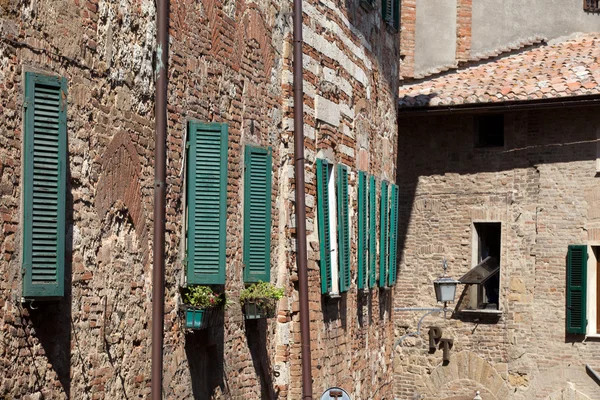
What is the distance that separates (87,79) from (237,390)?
137 inches

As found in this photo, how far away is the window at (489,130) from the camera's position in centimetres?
1956

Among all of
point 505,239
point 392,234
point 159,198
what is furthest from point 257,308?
point 505,239

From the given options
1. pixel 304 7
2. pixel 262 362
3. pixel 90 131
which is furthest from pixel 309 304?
pixel 90 131

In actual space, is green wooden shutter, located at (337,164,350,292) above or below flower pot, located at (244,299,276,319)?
above

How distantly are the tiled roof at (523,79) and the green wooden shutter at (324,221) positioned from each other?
21.9ft

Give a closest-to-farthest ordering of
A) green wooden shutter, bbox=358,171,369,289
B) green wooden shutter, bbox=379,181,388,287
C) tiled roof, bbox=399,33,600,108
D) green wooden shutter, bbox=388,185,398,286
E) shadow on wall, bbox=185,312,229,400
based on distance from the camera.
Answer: shadow on wall, bbox=185,312,229,400 → green wooden shutter, bbox=358,171,369,289 → green wooden shutter, bbox=379,181,388,287 → green wooden shutter, bbox=388,185,398,286 → tiled roof, bbox=399,33,600,108

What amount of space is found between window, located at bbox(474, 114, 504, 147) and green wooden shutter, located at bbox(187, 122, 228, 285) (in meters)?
10.5

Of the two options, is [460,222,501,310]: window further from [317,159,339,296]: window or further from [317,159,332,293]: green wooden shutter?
[317,159,332,293]: green wooden shutter

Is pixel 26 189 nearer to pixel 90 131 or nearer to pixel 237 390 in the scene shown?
pixel 90 131

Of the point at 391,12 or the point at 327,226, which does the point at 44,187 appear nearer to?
the point at 327,226

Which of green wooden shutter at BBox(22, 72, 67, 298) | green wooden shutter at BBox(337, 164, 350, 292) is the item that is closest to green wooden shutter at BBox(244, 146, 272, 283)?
green wooden shutter at BBox(337, 164, 350, 292)

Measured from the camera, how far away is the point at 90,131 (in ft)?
26.9

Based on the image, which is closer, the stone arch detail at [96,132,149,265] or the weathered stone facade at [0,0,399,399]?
the weathered stone facade at [0,0,399,399]

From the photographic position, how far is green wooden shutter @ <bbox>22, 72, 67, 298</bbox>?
7.29m
